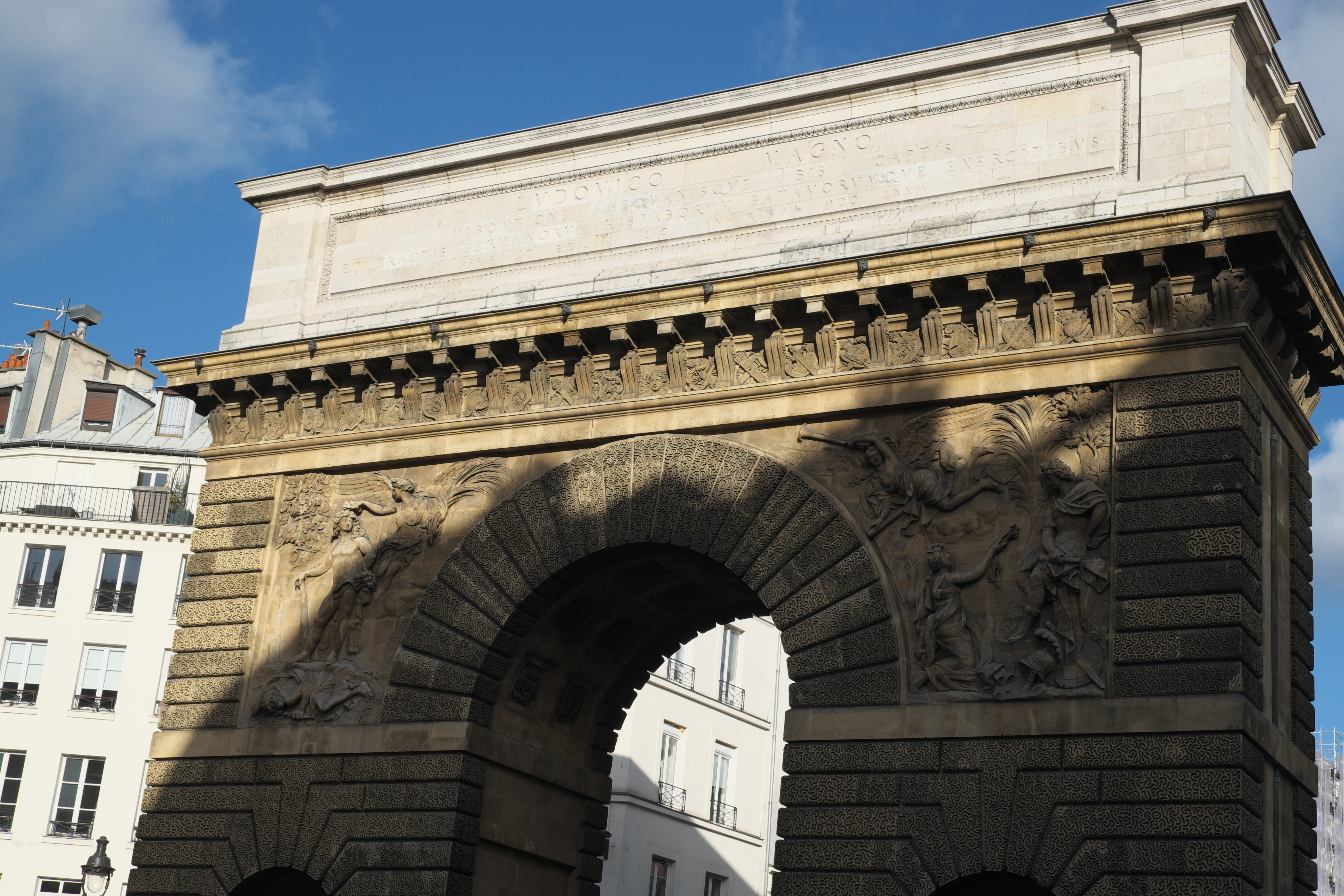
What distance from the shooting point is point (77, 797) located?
1531 inches

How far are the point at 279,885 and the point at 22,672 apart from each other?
73.4 feet

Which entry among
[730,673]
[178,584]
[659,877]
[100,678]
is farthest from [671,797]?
[100,678]

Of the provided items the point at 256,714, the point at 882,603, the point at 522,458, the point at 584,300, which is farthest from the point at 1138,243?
the point at 256,714

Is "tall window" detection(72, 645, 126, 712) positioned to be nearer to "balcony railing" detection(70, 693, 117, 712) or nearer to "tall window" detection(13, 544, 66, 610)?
"balcony railing" detection(70, 693, 117, 712)

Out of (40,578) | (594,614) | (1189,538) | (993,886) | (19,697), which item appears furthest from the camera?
(40,578)

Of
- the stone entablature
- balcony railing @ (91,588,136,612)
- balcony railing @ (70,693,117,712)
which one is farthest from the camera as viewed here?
balcony railing @ (91,588,136,612)

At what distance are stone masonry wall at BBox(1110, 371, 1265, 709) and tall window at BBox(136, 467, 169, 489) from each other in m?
32.5

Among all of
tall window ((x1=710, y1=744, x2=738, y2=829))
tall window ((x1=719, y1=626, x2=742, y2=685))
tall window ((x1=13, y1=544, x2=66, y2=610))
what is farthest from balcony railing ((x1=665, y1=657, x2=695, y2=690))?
tall window ((x1=13, y1=544, x2=66, y2=610))

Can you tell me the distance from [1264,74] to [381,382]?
1128cm

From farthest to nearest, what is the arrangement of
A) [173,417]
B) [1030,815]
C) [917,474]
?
[173,417] → [917,474] → [1030,815]

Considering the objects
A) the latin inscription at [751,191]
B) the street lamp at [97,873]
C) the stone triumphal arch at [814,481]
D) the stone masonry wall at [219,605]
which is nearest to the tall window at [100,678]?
the street lamp at [97,873]

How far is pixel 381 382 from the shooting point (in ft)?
70.1

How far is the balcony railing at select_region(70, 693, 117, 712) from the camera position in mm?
39625

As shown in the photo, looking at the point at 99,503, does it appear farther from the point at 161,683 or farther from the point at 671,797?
the point at 671,797
